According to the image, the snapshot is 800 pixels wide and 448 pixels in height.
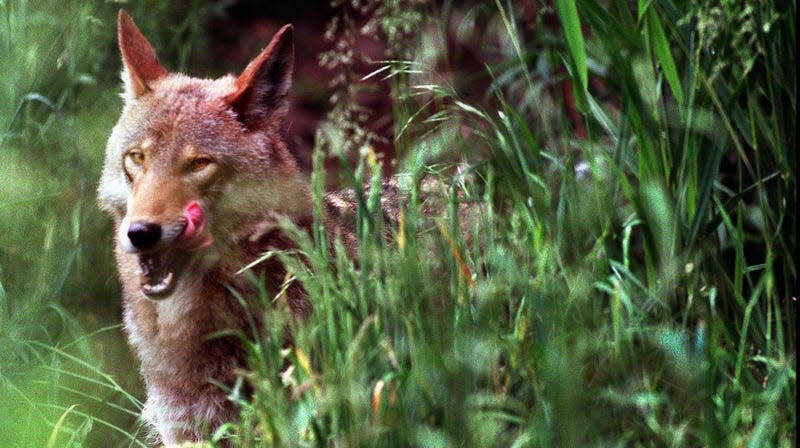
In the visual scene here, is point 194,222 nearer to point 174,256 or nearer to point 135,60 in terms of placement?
point 174,256

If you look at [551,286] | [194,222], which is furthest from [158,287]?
[551,286]

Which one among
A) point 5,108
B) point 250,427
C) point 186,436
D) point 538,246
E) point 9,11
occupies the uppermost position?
point 9,11

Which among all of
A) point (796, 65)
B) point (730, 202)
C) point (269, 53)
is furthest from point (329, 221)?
point (796, 65)

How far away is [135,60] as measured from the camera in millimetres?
3619

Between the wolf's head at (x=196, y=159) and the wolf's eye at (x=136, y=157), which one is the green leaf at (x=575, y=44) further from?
the wolf's eye at (x=136, y=157)

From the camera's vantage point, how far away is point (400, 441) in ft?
7.66

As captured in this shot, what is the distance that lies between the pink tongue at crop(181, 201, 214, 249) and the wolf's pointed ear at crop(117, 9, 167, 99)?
0.54 meters

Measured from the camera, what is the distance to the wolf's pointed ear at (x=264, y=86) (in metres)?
3.38

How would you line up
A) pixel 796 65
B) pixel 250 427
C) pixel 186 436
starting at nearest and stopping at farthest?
pixel 250 427 < pixel 796 65 < pixel 186 436

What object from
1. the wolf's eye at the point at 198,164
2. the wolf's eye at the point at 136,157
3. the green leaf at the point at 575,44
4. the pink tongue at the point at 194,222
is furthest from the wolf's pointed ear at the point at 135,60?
the green leaf at the point at 575,44

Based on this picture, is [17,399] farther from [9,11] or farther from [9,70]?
[9,11]

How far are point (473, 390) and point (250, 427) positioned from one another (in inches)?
23.3

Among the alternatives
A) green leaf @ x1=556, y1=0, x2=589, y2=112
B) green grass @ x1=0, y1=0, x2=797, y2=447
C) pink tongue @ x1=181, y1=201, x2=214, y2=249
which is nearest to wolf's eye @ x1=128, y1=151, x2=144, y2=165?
pink tongue @ x1=181, y1=201, x2=214, y2=249

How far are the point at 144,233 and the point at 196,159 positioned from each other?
1.15ft
